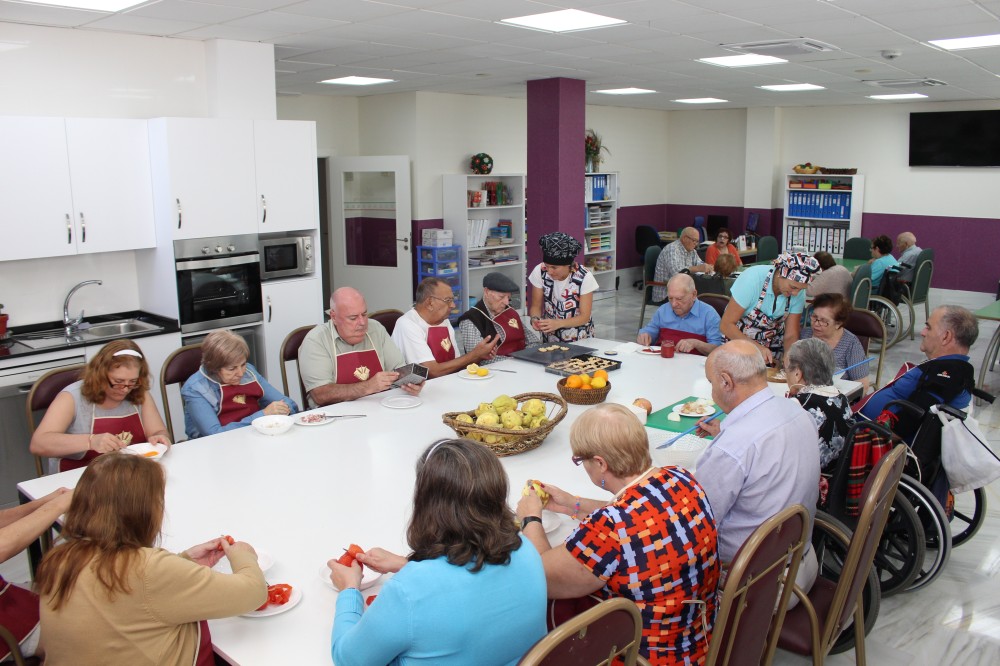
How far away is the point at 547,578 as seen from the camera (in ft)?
7.06

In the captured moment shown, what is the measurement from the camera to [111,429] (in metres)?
3.47

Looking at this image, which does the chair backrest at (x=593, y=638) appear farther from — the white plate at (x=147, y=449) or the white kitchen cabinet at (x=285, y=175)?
the white kitchen cabinet at (x=285, y=175)

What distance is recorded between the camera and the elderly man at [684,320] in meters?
5.21

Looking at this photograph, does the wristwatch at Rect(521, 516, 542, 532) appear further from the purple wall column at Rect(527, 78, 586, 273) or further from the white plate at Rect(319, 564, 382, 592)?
the purple wall column at Rect(527, 78, 586, 273)

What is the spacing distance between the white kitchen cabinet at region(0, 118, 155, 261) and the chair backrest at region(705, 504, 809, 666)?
14.6 feet

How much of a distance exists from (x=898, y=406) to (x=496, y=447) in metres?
1.83

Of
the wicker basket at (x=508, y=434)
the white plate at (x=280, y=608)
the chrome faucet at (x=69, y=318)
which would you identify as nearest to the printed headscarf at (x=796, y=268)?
the wicker basket at (x=508, y=434)

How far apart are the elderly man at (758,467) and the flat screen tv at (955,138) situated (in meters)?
10.4

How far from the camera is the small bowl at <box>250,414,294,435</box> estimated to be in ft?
11.5

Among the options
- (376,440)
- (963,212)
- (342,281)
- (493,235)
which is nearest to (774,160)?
(963,212)

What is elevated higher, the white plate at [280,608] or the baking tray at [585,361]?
the baking tray at [585,361]

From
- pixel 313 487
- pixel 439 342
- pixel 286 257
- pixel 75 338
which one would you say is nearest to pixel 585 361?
pixel 439 342

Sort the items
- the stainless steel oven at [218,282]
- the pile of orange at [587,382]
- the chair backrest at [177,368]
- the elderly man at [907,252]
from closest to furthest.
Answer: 1. the pile of orange at [587,382]
2. the chair backrest at [177,368]
3. the stainless steel oven at [218,282]
4. the elderly man at [907,252]

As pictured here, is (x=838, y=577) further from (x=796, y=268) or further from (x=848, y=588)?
(x=796, y=268)
